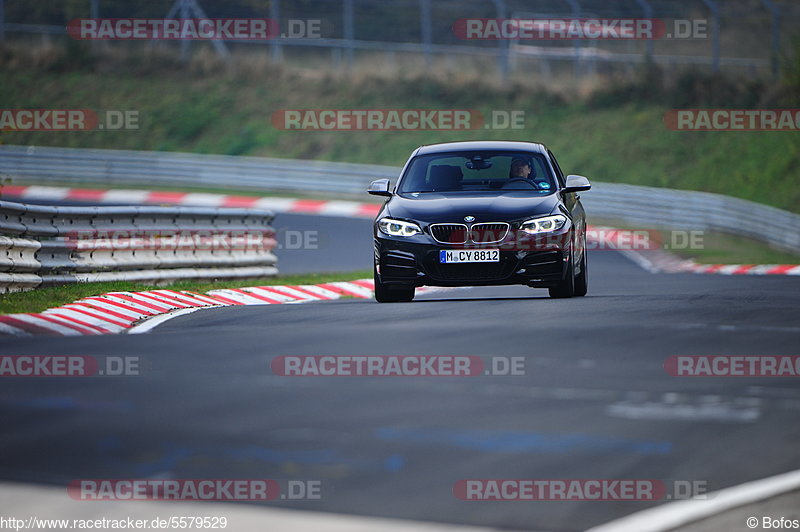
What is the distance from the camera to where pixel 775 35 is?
4181 cm

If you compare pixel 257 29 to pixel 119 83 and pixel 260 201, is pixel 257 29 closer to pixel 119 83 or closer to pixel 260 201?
pixel 119 83

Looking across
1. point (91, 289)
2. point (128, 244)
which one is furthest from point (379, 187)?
point (128, 244)

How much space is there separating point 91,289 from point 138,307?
78.3 inches

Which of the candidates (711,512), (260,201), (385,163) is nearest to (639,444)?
(711,512)

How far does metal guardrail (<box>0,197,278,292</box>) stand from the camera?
13921 mm

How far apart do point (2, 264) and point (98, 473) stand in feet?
27.3

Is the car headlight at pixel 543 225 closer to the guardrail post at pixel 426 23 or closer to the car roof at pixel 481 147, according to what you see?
the car roof at pixel 481 147

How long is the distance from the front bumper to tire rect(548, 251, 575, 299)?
0.66 ft

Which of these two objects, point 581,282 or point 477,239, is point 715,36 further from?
point 477,239

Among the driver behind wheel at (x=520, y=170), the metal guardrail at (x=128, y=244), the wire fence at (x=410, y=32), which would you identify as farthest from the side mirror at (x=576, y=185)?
the wire fence at (x=410, y=32)

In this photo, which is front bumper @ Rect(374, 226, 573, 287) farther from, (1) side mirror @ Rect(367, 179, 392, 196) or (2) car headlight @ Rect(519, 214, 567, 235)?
(1) side mirror @ Rect(367, 179, 392, 196)

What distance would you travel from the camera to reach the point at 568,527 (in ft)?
16.4

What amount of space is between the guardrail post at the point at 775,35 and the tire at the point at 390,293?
2650 centimetres

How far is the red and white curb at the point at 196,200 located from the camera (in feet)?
115
